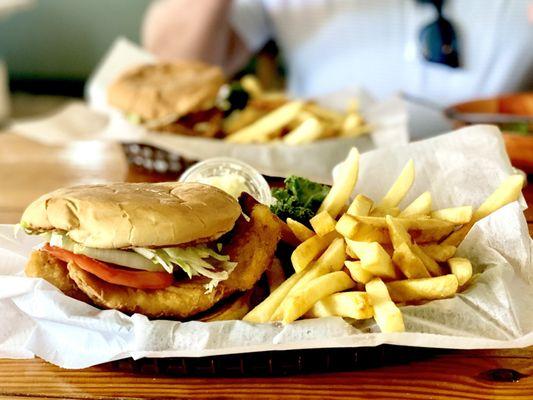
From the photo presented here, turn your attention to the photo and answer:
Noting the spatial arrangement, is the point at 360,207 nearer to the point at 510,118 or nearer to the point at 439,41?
the point at 510,118

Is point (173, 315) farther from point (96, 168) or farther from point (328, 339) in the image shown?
point (96, 168)

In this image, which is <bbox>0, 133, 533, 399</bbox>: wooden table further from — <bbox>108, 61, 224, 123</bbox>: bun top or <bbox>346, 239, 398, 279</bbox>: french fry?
<bbox>108, 61, 224, 123</bbox>: bun top

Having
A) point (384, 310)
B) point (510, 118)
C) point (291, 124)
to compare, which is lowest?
point (384, 310)

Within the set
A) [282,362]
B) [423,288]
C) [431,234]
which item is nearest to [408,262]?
[423,288]

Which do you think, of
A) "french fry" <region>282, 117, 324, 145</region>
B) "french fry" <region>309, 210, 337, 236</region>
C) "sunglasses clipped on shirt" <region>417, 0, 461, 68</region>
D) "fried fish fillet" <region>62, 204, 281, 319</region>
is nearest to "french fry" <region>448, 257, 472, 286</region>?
"french fry" <region>309, 210, 337, 236</region>

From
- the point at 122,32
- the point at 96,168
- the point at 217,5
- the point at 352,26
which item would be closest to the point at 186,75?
the point at 96,168

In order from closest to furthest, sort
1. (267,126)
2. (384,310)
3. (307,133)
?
(384,310) → (307,133) → (267,126)
